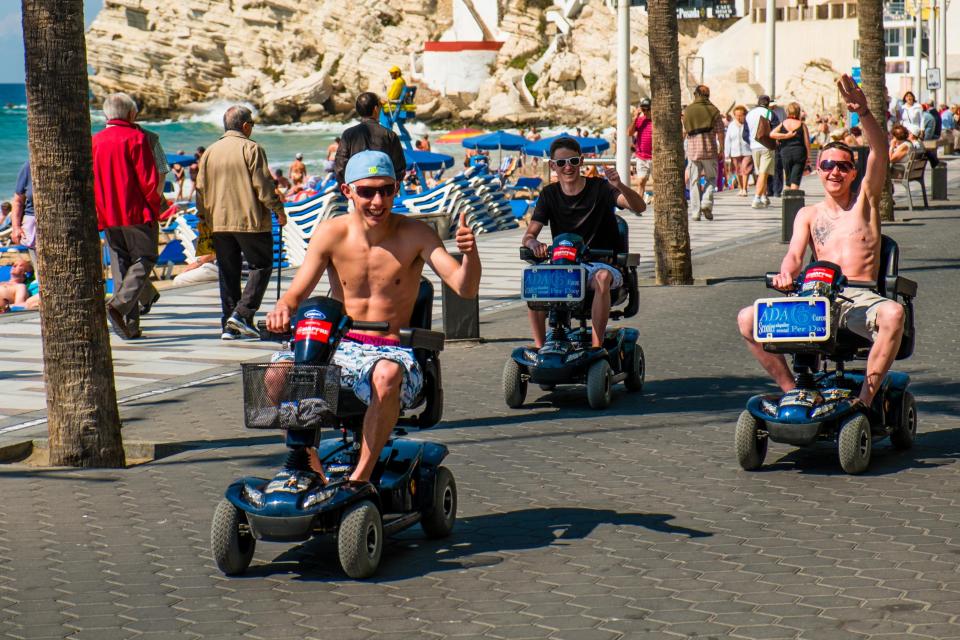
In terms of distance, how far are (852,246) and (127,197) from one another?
247 inches

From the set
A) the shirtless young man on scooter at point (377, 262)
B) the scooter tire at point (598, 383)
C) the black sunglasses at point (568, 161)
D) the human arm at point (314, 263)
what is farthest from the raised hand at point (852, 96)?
the human arm at point (314, 263)

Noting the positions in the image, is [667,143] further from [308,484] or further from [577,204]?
[308,484]

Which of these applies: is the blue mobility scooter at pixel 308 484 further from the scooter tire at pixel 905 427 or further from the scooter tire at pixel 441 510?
the scooter tire at pixel 905 427

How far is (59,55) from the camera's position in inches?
298

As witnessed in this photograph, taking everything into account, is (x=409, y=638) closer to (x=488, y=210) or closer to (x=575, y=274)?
(x=575, y=274)

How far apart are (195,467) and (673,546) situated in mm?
2813

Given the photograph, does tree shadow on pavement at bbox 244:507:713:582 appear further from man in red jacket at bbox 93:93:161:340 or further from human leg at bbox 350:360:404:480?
man in red jacket at bbox 93:93:161:340

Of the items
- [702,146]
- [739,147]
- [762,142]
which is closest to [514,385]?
[702,146]

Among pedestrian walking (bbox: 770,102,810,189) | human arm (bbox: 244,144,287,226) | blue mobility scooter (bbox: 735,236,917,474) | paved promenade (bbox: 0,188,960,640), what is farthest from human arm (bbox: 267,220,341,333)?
pedestrian walking (bbox: 770,102,810,189)

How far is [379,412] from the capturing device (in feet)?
18.8

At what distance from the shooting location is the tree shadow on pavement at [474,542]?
5.78 metres

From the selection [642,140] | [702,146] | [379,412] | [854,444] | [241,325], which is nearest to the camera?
[379,412]

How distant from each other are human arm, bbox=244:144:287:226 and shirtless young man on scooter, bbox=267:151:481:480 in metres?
5.63

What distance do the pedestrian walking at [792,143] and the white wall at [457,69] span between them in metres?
89.9
